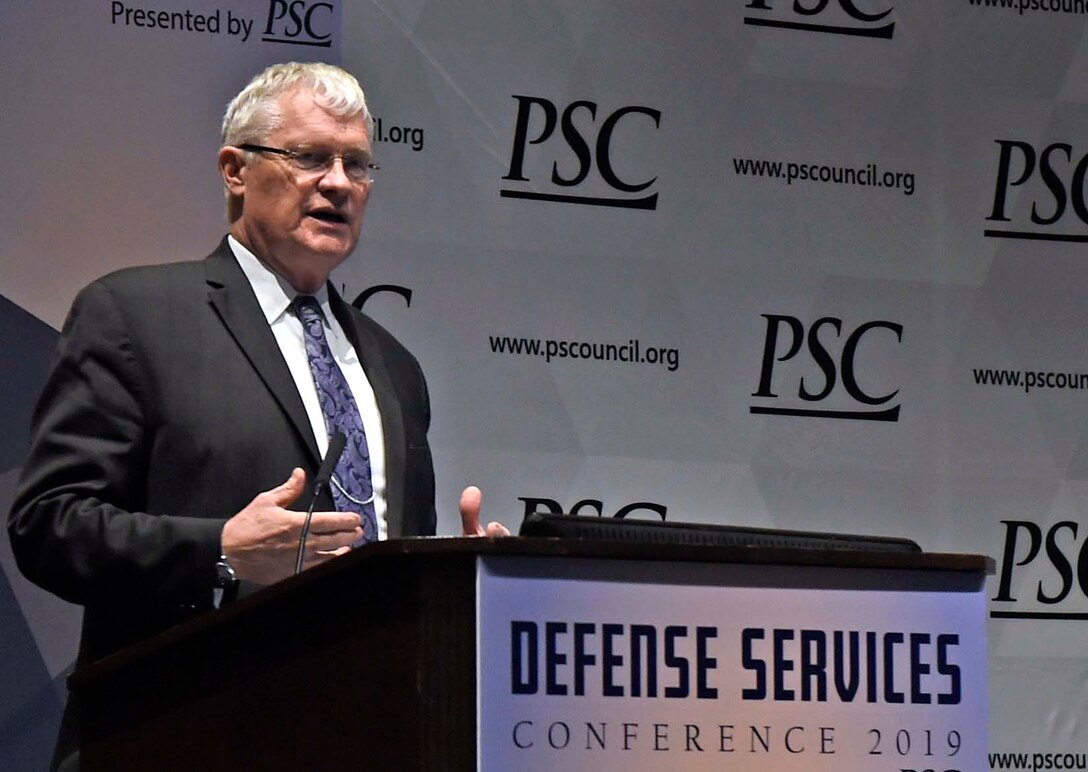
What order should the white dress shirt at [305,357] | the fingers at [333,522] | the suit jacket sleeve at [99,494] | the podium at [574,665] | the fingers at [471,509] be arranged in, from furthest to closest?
the white dress shirt at [305,357]
the fingers at [471,509]
the suit jacket sleeve at [99,494]
the fingers at [333,522]
the podium at [574,665]

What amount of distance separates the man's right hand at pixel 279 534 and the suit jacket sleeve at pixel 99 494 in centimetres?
6

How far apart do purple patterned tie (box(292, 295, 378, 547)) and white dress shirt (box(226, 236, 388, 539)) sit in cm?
1

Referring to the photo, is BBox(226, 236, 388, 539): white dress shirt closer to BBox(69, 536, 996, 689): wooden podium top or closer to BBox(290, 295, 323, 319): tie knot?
BBox(290, 295, 323, 319): tie knot

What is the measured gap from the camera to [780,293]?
413 centimetres

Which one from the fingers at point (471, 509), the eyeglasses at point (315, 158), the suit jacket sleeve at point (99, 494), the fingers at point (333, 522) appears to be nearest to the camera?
the fingers at point (333, 522)

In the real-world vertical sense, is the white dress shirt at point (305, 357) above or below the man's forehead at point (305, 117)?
below

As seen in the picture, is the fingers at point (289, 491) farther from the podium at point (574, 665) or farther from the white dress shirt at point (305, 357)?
the white dress shirt at point (305, 357)

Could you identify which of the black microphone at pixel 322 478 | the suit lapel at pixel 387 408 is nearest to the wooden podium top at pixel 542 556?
the black microphone at pixel 322 478

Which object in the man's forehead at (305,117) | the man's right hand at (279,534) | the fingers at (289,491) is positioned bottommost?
the man's right hand at (279,534)

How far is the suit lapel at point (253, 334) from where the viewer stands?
2465mm

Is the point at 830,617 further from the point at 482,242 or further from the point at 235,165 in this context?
the point at 482,242

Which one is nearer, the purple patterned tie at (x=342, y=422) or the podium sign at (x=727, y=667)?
the podium sign at (x=727, y=667)

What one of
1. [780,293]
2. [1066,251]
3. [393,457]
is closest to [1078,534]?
[1066,251]

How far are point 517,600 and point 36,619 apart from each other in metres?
2.05
